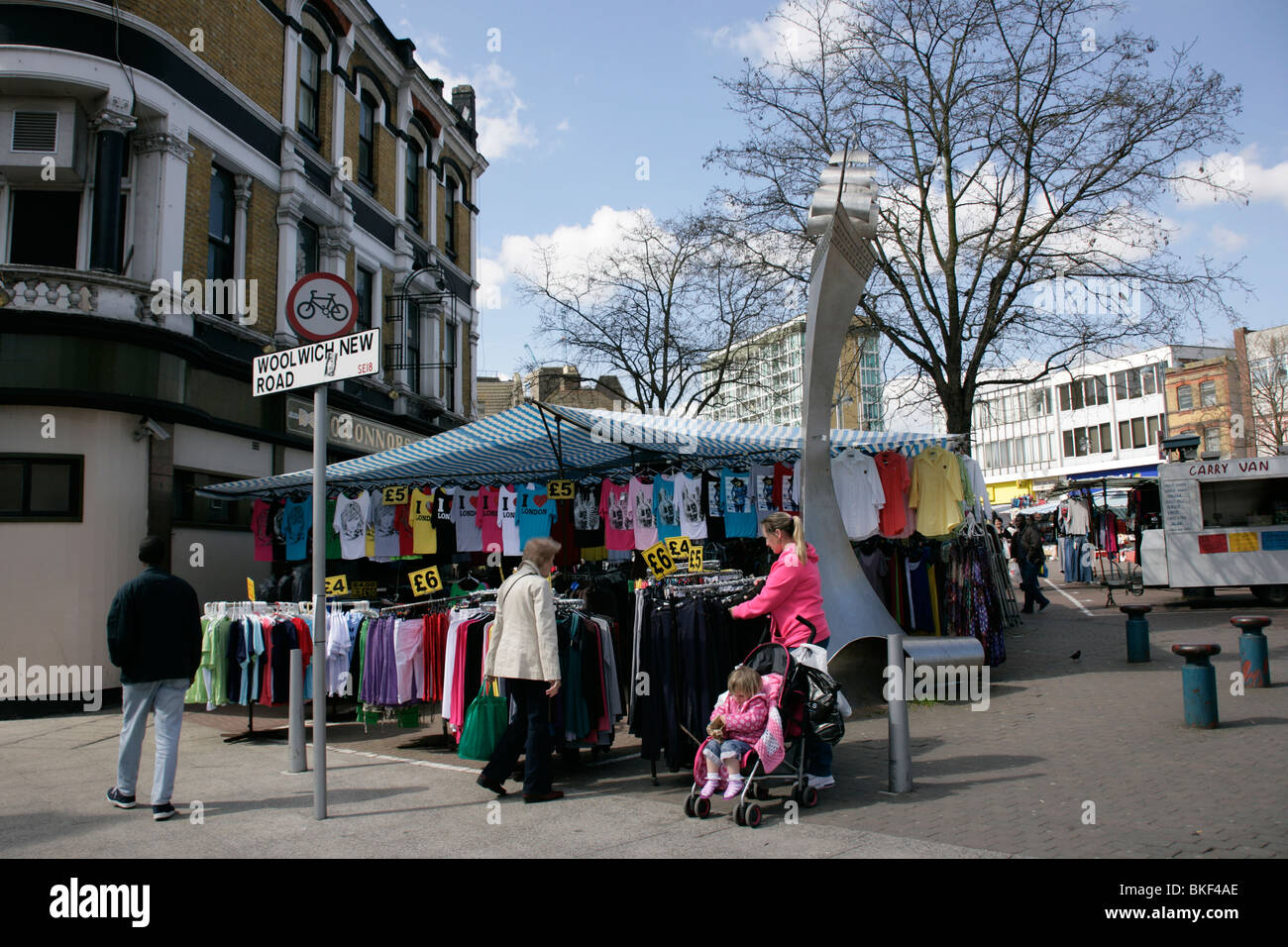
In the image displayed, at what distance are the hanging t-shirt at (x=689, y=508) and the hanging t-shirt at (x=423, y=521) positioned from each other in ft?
13.1

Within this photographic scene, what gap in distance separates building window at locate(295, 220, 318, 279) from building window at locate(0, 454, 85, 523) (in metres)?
6.93

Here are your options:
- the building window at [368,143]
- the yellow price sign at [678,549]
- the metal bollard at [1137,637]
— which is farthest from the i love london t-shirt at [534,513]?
A: the building window at [368,143]

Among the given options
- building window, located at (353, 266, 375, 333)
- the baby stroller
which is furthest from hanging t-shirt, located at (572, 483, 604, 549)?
building window, located at (353, 266, 375, 333)

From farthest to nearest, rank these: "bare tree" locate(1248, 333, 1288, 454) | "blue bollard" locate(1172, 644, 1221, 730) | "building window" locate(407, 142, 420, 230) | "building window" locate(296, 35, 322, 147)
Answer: "bare tree" locate(1248, 333, 1288, 454), "building window" locate(407, 142, 420, 230), "building window" locate(296, 35, 322, 147), "blue bollard" locate(1172, 644, 1221, 730)

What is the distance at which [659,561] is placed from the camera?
294 inches

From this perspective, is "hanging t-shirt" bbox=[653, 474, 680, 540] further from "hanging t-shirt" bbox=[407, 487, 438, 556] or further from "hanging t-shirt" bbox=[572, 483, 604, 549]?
"hanging t-shirt" bbox=[407, 487, 438, 556]

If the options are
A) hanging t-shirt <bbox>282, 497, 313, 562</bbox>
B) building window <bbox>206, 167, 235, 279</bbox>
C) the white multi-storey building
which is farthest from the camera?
the white multi-storey building

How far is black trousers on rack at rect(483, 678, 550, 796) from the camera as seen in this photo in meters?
6.55

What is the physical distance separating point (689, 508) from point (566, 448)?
2.12m

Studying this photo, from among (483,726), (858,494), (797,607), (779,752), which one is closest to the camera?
(779,752)

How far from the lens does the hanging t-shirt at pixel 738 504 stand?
11.0 m

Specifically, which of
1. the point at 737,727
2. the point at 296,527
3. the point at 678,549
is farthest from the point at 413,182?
the point at 737,727

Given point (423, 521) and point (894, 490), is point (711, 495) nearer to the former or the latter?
point (894, 490)

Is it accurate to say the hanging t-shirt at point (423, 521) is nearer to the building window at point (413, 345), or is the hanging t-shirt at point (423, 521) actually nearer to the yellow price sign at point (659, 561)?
the yellow price sign at point (659, 561)
